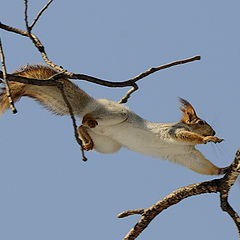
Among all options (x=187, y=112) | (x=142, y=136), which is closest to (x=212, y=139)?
(x=142, y=136)

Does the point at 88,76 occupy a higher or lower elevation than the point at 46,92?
higher

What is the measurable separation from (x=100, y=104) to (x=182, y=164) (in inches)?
42.4

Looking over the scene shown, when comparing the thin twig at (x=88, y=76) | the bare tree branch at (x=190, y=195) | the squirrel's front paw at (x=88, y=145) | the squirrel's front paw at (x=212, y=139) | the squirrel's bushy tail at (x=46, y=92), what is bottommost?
the bare tree branch at (x=190, y=195)

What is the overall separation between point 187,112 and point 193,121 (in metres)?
0.13

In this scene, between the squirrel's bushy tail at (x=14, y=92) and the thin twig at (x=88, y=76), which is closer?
the thin twig at (x=88, y=76)

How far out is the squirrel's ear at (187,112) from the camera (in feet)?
18.8

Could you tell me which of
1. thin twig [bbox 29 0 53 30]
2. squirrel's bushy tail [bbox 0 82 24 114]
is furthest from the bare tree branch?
thin twig [bbox 29 0 53 30]

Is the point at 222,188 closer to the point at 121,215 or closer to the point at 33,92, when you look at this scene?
the point at 121,215

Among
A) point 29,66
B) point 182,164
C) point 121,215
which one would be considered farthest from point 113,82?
point 182,164

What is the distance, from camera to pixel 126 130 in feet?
17.4

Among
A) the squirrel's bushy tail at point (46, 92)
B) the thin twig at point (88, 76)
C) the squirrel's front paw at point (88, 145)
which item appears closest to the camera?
the thin twig at point (88, 76)

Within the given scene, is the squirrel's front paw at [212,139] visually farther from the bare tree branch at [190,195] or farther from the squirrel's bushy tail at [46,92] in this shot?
the squirrel's bushy tail at [46,92]

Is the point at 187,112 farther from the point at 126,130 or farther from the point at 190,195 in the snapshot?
→ the point at 190,195

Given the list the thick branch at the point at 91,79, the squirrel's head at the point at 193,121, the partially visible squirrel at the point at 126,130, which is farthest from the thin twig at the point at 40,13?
the squirrel's head at the point at 193,121
